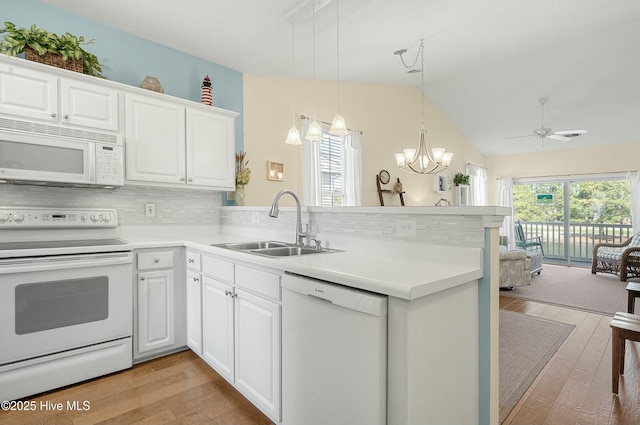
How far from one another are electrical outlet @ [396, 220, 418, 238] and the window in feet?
8.73

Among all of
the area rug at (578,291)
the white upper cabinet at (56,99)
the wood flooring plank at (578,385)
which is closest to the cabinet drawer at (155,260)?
the white upper cabinet at (56,99)

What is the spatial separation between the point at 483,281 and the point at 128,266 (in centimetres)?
211

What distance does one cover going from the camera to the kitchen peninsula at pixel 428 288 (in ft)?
3.65

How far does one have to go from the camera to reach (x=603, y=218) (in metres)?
6.41

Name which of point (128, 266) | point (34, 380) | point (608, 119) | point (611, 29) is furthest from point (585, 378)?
point (608, 119)

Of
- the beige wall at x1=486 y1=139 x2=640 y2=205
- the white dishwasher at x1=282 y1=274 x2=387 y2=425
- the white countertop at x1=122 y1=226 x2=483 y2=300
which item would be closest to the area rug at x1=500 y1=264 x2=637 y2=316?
the beige wall at x1=486 y1=139 x2=640 y2=205

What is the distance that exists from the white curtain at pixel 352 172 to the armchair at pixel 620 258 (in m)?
4.19

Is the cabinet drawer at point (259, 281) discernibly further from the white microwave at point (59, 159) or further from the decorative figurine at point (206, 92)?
the decorative figurine at point (206, 92)

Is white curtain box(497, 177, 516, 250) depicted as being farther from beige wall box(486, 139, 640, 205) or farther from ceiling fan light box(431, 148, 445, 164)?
ceiling fan light box(431, 148, 445, 164)

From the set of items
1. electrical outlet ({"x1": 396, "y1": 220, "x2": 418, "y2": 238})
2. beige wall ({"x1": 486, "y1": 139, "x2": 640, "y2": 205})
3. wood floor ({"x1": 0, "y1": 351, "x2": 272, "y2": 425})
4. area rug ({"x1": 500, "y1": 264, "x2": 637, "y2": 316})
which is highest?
beige wall ({"x1": 486, "y1": 139, "x2": 640, "y2": 205})

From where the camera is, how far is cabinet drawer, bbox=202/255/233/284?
1923mm

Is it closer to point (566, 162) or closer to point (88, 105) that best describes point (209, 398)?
point (88, 105)

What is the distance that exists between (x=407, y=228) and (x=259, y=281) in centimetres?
81

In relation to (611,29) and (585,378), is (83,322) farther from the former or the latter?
(611,29)
